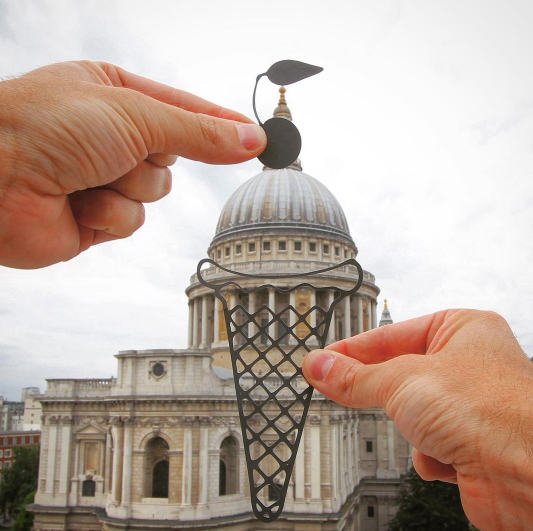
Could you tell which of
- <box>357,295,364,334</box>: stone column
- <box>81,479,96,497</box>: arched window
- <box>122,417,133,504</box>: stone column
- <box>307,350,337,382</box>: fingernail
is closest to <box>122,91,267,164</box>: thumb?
<box>307,350,337,382</box>: fingernail

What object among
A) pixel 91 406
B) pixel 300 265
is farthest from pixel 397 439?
pixel 91 406

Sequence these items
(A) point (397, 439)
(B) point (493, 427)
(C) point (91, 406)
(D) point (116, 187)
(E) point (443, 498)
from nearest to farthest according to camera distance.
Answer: (B) point (493, 427), (D) point (116, 187), (C) point (91, 406), (E) point (443, 498), (A) point (397, 439)

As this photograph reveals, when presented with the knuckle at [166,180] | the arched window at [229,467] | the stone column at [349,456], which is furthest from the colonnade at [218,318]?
the knuckle at [166,180]

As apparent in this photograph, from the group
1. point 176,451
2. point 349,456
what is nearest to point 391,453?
point 349,456

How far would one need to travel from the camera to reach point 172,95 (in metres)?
6.39

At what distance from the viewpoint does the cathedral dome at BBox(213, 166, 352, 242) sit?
6712cm

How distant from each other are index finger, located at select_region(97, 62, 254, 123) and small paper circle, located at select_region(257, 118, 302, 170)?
298mm

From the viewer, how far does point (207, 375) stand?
→ 46750mm

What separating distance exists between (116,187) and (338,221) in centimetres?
6567

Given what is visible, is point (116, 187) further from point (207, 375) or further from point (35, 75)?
point (207, 375)

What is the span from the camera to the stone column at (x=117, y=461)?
44.8m

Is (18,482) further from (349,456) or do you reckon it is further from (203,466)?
(203,466)

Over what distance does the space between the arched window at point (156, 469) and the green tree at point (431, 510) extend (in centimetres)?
2152

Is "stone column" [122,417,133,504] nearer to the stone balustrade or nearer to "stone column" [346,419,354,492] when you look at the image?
the stone balustrade
